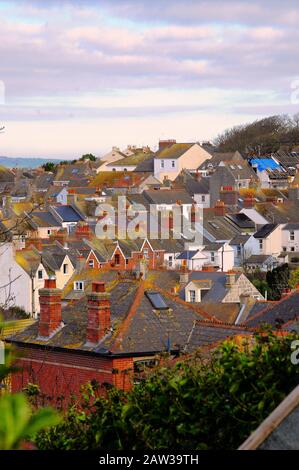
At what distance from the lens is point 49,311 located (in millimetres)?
21547

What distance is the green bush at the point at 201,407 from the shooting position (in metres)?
7.95

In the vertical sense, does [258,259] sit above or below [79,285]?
below

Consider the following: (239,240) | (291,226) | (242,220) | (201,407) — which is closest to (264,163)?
(242,220)

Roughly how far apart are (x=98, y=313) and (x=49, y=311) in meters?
1.55

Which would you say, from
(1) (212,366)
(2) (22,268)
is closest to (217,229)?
(2) (22,268)

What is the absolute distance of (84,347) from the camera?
19.8 m

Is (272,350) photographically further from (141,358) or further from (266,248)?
(266,248)

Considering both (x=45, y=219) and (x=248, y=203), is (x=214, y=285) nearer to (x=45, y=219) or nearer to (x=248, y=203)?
(x=45, y=219)

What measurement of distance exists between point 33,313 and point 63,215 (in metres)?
29.1

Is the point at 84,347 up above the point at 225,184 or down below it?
below

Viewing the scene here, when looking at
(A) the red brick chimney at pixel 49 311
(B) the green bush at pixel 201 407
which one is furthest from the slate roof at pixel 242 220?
(B) the green bush at pixel 201 407

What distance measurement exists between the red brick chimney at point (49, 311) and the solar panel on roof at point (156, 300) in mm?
1974

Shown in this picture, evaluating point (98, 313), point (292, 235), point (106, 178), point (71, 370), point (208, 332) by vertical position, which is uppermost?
point (106, 178)

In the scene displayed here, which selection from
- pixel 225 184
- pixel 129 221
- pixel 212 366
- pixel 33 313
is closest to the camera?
pixel 212 366
